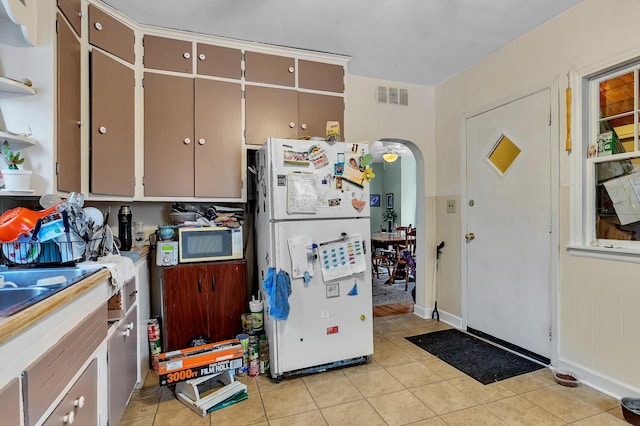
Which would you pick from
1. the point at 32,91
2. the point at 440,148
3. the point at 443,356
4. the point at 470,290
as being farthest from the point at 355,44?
the point at 443,356

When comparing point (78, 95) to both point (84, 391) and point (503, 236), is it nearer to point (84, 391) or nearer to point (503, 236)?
point (84, 391)

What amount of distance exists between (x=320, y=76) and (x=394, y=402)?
8.80ft

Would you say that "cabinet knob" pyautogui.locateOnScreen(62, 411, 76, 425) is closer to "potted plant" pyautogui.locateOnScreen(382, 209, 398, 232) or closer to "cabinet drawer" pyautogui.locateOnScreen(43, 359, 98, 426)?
"cabinet drawer" pyautogui.locateOnScreen(43, 359, 98, 426)

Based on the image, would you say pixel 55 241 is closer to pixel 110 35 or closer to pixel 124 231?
pixel 124 231

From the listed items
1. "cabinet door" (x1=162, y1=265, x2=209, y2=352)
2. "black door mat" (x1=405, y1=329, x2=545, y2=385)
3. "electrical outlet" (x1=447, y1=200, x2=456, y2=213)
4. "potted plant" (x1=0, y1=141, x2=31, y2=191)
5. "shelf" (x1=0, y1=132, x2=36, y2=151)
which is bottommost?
"black door mat" (x1=405, y1=329, x2=545, y2=385)

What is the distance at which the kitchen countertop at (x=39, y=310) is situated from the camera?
76 centimetres

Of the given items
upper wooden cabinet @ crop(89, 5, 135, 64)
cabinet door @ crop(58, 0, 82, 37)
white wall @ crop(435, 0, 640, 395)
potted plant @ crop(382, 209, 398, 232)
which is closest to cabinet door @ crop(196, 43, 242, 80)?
upper wooden cabinet @ crop(89, 5, 135, 64)

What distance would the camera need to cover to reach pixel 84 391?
123 cm

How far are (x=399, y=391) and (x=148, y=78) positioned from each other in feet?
9.73

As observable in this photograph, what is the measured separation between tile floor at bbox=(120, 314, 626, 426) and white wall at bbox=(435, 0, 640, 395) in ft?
0.75

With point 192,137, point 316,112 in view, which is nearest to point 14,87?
point 192,137

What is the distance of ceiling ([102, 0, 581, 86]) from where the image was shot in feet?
7.27

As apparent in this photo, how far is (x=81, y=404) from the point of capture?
1165mm

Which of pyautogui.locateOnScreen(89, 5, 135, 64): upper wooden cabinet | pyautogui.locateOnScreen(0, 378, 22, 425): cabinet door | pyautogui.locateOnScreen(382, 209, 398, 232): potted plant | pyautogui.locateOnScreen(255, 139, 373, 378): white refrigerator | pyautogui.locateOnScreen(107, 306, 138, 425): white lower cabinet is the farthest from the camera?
pyautogui.locateOnScreen(382, 209, 398, 232): potted plant
